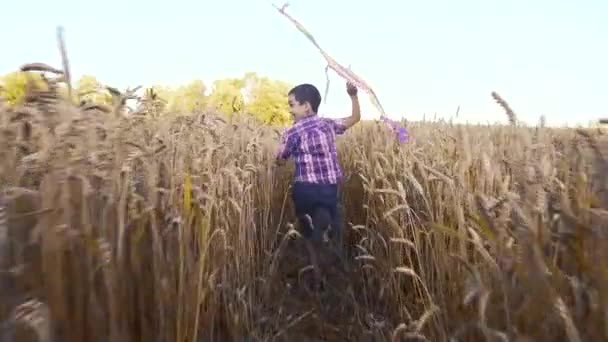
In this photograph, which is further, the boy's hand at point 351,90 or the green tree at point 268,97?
the green tree at point 268,97

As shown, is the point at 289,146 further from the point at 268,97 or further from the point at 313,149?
the point at 268,97

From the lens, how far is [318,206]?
3.63m

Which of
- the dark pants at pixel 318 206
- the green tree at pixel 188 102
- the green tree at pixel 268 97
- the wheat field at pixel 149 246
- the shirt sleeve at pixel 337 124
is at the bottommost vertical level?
the dark pants at pixel 318 206

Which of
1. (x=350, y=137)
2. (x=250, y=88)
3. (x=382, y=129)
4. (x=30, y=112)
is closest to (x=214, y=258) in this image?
(x=30, y=112)

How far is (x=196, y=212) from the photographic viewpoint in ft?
6.15

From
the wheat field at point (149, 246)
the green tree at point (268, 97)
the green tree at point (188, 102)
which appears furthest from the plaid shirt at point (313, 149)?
the green tree at point (268, 97)

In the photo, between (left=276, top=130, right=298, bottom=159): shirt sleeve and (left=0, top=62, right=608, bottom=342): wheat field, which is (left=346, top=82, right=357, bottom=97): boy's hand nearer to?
(left=276, top=130, right=298, bottom=159): shirt sleeve

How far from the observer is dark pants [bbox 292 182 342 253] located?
3.56 m

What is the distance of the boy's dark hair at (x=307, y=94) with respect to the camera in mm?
3715

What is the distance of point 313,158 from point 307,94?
0.39m

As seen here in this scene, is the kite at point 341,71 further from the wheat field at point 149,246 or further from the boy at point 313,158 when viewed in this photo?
the wheat field at point 149,246

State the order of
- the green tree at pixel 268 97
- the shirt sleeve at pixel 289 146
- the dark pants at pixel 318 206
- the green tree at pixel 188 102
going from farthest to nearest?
the green tree at pixel 268 97, the shirt sleeve at pixel 289 146, the dark pants at pixel 318 206, the green tree at pixel 188 102

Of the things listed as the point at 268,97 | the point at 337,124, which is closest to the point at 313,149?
the point at 337,124

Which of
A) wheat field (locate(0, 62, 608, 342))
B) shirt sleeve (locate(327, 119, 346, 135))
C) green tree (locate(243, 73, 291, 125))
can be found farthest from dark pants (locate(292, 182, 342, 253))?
green tree (locate(243, 73, 291, 125))
